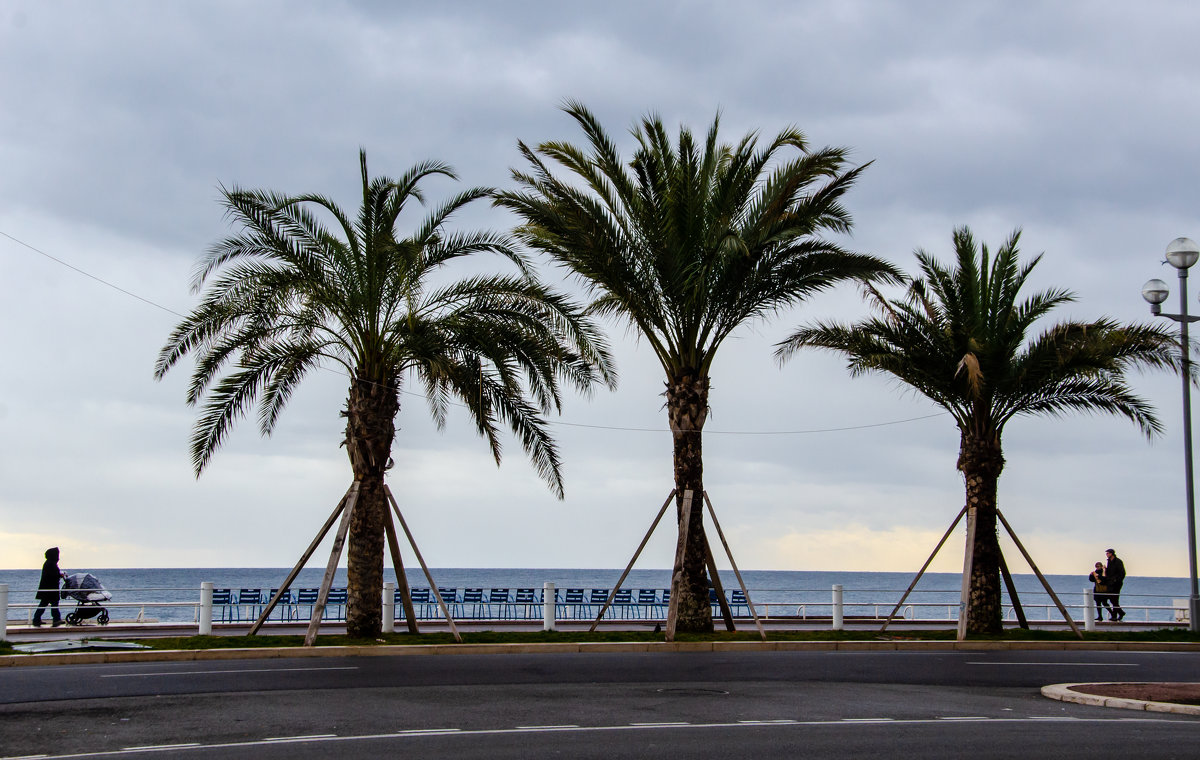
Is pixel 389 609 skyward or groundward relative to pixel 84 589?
groundward

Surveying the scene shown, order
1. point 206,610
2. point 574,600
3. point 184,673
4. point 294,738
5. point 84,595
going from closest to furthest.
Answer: point 294,738 < point 184,673 < point 206,610 < point 84,595 < point 574,600

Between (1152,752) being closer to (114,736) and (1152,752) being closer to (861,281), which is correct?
(114,736)

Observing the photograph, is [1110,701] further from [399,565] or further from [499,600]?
[499,600]

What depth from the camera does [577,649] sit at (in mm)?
18875

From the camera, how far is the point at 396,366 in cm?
2023

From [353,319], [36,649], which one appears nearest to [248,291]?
[353,319]

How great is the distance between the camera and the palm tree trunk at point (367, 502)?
1953 centimetres

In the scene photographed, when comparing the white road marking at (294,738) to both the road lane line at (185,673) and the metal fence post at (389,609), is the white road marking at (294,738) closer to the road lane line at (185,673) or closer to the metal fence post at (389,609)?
the road lane line at (185,673)

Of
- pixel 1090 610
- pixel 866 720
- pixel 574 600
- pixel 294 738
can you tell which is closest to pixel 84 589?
pixel 574 600

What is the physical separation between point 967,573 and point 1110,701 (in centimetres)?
1000

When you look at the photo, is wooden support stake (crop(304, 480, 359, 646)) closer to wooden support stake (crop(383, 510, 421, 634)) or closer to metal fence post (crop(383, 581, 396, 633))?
wooden support stake (crop(383, 510, 421, 634))

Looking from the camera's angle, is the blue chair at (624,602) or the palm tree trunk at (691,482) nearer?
the palm tree trunk at (691,482)

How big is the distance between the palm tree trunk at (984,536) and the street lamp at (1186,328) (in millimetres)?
3494

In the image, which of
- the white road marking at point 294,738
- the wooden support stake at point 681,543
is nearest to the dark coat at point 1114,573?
the wooden support stake at point 681,543
